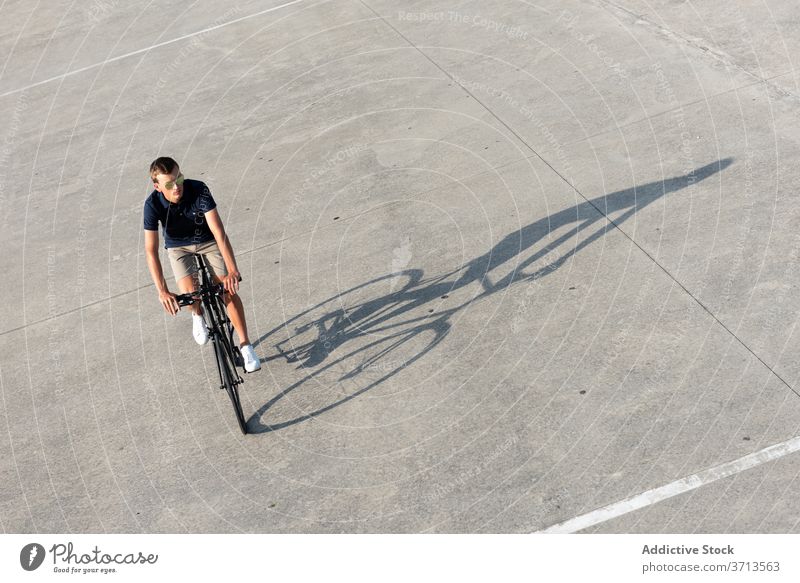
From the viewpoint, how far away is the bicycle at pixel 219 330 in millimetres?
7105

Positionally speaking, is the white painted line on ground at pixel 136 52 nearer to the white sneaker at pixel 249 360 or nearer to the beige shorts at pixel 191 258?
the beige shorts at pixel 191 258

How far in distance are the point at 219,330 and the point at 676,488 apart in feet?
11.3

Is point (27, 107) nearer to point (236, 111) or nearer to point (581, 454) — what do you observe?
point (236, 111)

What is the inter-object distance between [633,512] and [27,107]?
11124 mm

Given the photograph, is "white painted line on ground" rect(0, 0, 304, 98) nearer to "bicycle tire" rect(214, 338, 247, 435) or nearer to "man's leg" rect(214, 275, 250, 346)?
"man's leg" rect(214, 275, 250, 346)

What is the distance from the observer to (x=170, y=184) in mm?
6938

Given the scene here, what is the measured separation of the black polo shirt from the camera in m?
7.14

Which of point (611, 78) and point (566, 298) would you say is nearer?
point (566, 298)

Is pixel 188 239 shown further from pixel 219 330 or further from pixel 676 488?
pixel 676 488

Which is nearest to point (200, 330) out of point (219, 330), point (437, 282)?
point (219, 330)

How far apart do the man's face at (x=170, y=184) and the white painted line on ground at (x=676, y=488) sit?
341cm

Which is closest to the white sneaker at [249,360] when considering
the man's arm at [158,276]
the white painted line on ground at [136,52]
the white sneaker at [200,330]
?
the white sneaker at [200,330]

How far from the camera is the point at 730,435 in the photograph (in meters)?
6.46
